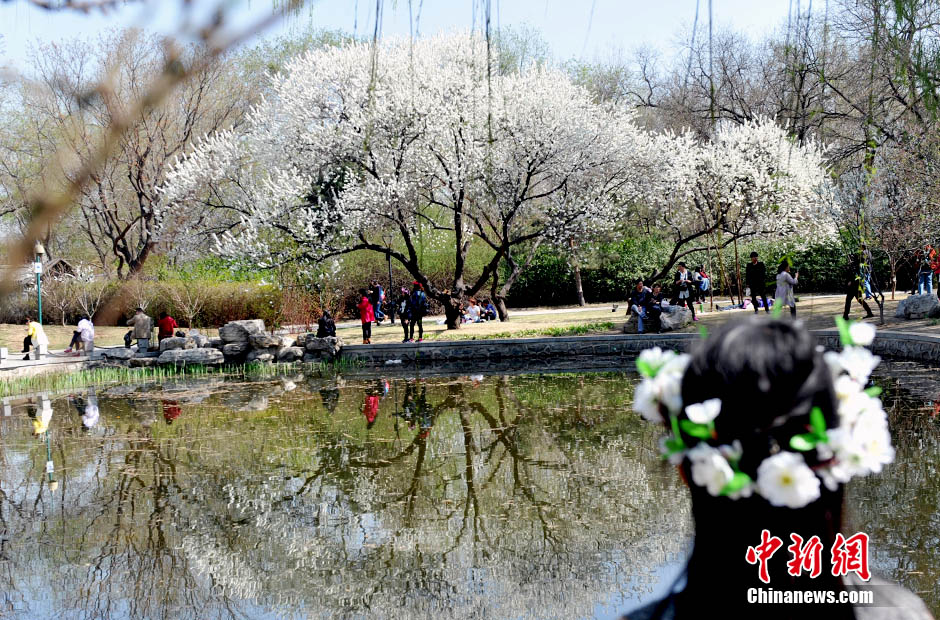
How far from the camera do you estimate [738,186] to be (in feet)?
77.3

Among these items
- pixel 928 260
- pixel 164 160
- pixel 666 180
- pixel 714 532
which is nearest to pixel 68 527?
pixel 714 532

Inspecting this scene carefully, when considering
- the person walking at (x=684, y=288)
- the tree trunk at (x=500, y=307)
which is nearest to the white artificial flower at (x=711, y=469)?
the person walking at (x=684, y=288)

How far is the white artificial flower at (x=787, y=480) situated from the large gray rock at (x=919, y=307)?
16.9 metres

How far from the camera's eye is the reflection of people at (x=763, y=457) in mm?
1174

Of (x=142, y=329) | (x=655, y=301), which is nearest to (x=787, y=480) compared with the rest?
(x=655, y=301)

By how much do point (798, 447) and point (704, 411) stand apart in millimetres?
161

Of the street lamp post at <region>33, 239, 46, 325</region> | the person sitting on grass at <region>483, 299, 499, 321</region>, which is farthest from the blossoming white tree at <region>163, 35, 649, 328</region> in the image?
the street lamp post at <region>33, 239, 46, 325</region>

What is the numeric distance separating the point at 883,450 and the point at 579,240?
72.0 feet

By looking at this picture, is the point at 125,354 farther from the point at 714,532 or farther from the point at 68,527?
the point at 714,532

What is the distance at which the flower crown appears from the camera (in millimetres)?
1172

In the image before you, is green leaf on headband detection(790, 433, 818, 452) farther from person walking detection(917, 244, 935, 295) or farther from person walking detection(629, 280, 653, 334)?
person walking detection(917, 244, 935, 295)

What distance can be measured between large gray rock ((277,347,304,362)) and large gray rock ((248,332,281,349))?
0.28m

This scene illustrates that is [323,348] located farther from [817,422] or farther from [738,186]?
[817,422]

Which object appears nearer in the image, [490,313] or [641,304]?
[641,304]
